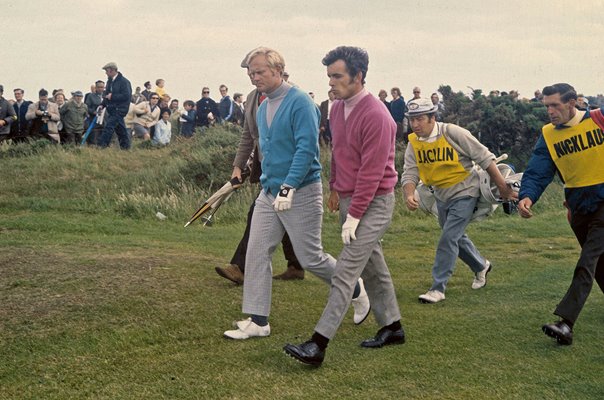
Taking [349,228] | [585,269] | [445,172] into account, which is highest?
[445,172]

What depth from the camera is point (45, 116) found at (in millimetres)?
22062

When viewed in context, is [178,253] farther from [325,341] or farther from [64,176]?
[64,176]

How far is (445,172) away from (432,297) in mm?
1188

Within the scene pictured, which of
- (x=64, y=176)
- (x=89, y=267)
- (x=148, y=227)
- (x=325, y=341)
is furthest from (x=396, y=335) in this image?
(x=64, y=176)

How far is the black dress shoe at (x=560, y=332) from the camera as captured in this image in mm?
6539

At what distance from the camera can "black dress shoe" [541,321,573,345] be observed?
21.5 feet

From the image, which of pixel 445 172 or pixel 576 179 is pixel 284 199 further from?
pixel 445 172

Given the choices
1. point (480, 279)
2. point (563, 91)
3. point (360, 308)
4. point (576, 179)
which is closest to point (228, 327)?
point (360, 308)

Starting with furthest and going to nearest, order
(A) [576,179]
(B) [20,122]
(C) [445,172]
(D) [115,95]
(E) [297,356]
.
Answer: (B) [20,122]
(D) [115,95]
(C) [445,172]
(A) [576,179]
(E) [297,356]

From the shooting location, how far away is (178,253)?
400 inches

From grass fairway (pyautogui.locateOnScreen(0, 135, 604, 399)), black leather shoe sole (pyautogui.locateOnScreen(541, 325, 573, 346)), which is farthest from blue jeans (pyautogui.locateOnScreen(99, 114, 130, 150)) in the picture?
black leather shoe sole (pyautogui.locateOnScreen(541, 325, 573, 346))

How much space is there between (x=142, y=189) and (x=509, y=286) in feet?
32.2

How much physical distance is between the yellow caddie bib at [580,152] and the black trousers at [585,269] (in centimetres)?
26

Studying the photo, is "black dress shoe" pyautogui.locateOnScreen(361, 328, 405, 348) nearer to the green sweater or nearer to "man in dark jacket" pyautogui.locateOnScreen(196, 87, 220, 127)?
the green sweater
